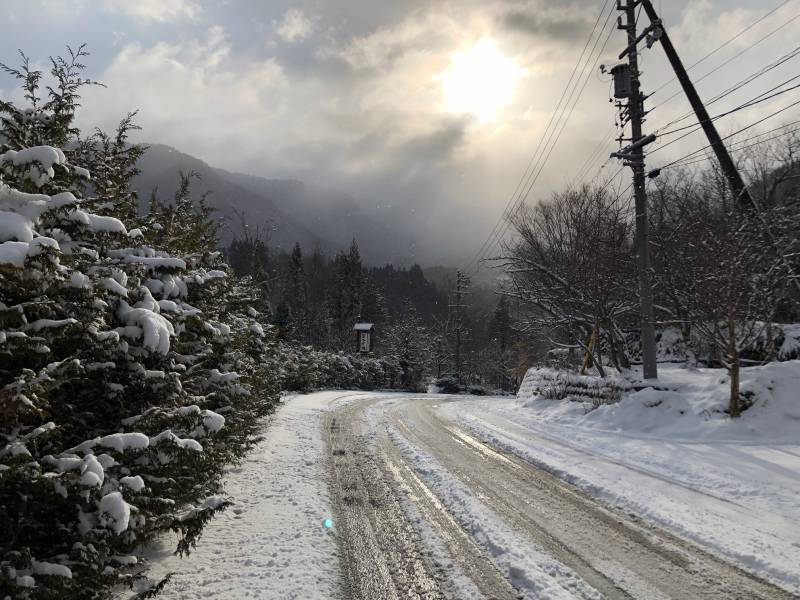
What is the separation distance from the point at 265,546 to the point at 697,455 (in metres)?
7.71

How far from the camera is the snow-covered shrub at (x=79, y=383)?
2.65 m

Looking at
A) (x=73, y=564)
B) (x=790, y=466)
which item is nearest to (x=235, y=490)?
(x=73, y=564)

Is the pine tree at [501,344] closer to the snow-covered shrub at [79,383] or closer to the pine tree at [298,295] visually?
the pine tree at [298,295]

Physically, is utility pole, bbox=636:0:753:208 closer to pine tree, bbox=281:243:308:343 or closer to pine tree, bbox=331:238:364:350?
pine tree, bbox=281:243:308:343

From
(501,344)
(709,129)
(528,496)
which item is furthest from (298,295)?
(528,496)

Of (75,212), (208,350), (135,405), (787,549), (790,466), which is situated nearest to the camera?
(75,212)

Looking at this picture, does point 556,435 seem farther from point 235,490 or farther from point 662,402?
point 235,490

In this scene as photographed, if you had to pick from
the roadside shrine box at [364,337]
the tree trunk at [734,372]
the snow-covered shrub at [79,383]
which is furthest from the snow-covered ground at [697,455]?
the roadside shrine box at [364,337]

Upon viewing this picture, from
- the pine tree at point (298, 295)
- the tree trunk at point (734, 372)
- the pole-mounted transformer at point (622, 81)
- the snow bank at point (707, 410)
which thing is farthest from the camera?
the pine tree at point (298, 295)

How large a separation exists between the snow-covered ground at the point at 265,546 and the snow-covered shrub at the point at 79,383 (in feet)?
1.48

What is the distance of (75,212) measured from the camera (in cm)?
332

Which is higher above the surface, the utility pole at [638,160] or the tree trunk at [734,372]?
the utility pole at [638,160]

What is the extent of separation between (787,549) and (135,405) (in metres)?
6.28

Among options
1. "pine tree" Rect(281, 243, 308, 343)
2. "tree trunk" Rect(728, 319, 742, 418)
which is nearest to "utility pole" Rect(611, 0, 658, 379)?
"tree trunk" Rect(728, 319, 742, 418)
